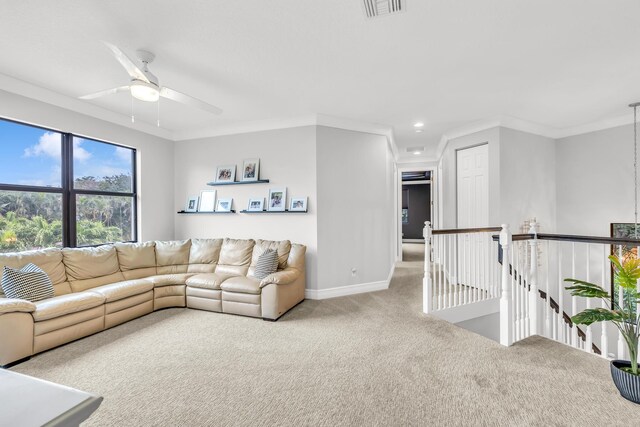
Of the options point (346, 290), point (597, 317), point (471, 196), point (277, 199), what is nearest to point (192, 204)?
point (277, 199)

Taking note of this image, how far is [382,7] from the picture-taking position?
81.8 inches

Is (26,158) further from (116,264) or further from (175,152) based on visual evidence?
(175,152)

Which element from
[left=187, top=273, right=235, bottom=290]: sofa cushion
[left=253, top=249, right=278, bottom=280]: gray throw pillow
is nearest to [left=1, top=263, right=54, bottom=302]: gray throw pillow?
[left=187, top=273, right=235, bottom=290]: sofa cushion

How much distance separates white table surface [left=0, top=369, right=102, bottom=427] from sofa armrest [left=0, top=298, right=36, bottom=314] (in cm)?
285

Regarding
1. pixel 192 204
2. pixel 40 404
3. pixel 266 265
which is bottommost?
pixel 266 265

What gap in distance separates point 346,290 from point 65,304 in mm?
3337

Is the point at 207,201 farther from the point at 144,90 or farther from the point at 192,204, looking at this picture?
the point at 144,90

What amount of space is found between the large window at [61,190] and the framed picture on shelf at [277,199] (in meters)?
2.25

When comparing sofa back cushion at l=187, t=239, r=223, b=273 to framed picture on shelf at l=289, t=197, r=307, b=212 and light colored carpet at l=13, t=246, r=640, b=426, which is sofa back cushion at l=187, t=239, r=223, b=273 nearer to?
light colored carpet at l=13, t=246, r=640, b=426

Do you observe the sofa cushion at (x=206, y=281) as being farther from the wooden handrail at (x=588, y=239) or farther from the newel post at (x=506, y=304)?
the wooden handrail at (x=588, y=239)

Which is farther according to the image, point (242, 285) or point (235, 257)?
point (235, 257)

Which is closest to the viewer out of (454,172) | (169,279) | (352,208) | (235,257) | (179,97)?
(179,97)

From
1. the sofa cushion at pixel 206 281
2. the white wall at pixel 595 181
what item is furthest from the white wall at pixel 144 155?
the white wall at pixel 595 181

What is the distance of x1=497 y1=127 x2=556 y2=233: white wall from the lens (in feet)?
14.9
